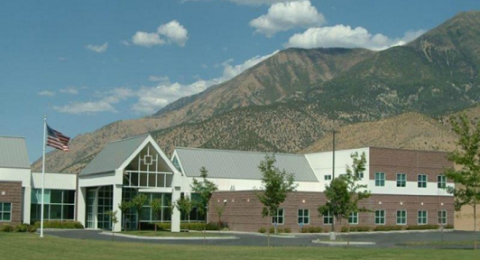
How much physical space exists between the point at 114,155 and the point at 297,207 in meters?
17.3

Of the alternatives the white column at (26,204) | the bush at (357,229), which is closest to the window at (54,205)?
the white column at (26,204)

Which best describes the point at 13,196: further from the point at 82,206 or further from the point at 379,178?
the point at 379,178

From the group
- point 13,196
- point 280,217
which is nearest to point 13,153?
point 13,196

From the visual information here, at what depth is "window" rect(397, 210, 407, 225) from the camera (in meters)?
71.2

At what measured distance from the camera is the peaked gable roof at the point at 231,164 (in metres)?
73.8

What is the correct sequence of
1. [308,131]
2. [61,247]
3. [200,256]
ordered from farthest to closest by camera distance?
[308,131] < [61,247] < [200,256]

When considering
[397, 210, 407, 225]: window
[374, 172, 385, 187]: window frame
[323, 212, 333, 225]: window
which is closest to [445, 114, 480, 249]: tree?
[323, 212, 333, 225]: window

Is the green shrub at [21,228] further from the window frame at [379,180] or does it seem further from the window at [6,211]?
the window frame at [379,180]

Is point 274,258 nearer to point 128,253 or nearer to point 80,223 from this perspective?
point 128,253

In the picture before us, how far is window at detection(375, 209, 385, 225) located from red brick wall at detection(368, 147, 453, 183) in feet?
13.8

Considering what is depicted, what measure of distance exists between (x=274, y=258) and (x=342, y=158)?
48428mm

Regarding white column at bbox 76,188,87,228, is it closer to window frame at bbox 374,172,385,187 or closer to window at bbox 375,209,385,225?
window at bbox 375,209,385,225

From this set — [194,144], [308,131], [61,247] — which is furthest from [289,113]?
[61,247]

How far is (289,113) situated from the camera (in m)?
173
